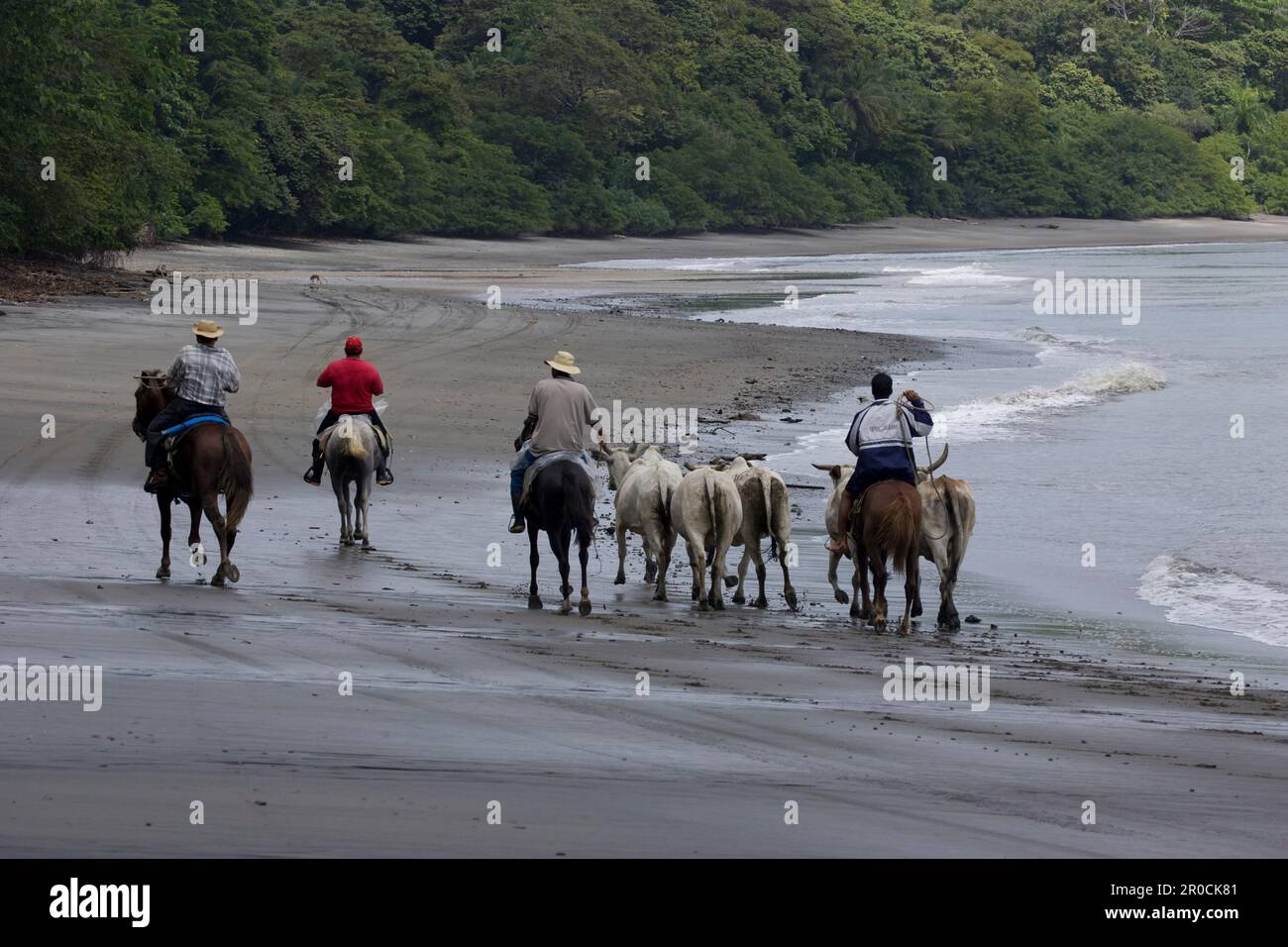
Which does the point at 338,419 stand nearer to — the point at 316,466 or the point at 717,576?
the point at 316,466

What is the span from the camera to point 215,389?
1281 cm

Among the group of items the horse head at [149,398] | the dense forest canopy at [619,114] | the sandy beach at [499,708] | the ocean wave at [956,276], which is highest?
the dense forest canopy at [619,114]

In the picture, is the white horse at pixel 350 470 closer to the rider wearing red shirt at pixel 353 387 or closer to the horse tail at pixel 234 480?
the rider wearing red shirt at pixel 353 387

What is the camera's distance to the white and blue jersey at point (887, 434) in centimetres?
1256

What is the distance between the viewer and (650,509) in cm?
1355

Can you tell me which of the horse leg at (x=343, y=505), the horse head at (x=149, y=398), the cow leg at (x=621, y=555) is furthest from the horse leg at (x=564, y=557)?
the horse head at (x=149, y=398)

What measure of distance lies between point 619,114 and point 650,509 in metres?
70.2

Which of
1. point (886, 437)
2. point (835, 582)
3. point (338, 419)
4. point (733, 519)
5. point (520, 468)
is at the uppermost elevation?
point (338, 419)

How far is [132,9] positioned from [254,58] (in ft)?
30.9

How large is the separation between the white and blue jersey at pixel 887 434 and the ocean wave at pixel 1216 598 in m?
2.72

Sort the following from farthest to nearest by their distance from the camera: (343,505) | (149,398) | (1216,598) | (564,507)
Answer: (343,505)
(1216,598)
(149,398)
(564,507)

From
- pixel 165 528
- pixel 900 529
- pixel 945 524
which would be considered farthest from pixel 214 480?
pixel 945 524

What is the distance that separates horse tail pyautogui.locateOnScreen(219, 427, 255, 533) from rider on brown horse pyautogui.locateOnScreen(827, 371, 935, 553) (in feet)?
14.4
